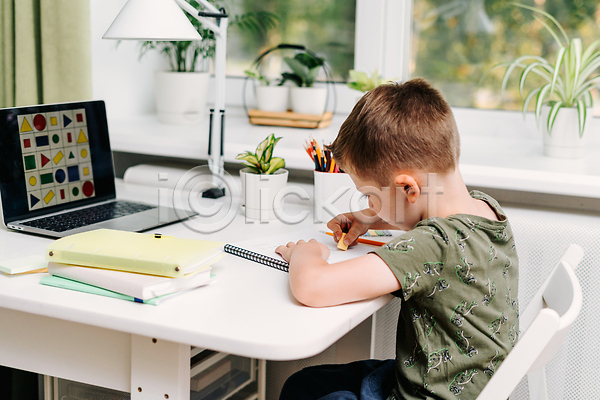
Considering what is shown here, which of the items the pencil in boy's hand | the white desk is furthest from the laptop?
the pencil in boy's hand

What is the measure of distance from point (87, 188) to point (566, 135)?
3.46 feet

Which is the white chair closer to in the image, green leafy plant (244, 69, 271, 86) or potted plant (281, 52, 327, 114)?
potted plant (281, 52, 327, 114)

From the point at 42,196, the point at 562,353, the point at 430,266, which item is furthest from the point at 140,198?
the point at 562,353

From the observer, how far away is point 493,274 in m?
0.81

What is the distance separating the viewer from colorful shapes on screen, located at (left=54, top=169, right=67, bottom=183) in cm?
117

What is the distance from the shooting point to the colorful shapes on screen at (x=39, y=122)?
1.13 m

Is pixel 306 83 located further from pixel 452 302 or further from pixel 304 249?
pixel 452 302

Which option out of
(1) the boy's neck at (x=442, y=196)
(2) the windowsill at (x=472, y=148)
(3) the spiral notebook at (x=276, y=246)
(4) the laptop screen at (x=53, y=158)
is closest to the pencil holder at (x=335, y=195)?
(3) the spiral notebook at (x=276, y=246)

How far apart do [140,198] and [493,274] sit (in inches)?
32.2

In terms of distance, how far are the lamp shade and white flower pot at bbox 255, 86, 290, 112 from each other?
0.62 metres

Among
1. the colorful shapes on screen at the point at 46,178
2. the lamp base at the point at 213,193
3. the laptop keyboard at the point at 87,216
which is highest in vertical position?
the colorful shapes on screen at the point at 46,178

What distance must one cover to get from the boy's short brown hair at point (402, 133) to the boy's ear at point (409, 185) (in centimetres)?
1

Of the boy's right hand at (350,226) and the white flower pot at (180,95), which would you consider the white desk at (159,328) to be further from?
the white flower pot at (180,95)

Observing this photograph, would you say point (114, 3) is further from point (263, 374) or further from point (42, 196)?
point (263, 374)
